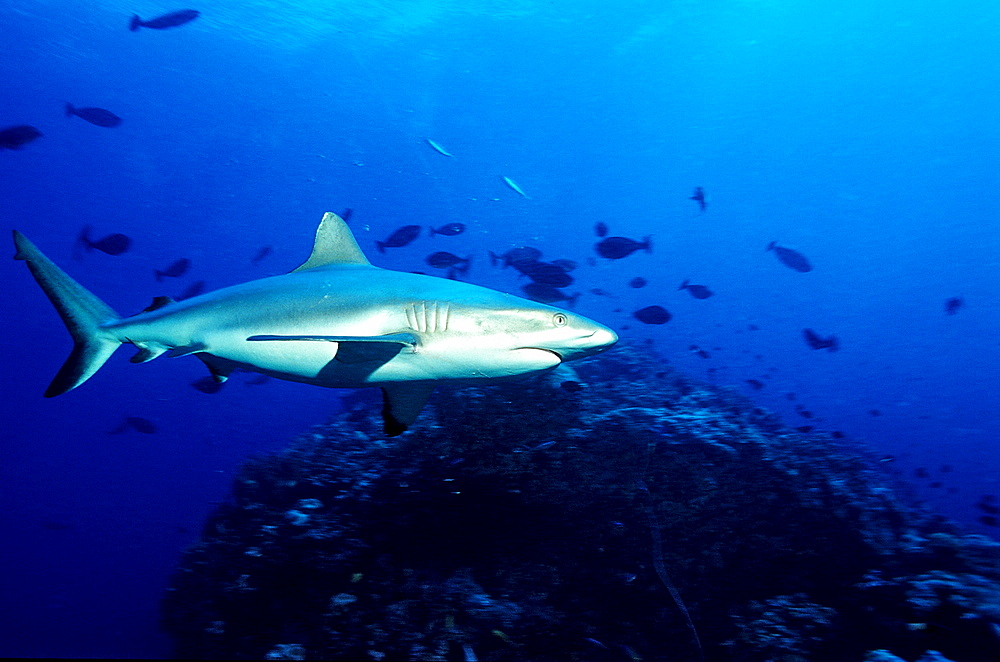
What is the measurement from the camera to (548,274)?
7434 mm

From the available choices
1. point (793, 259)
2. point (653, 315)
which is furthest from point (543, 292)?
point (793, 259)

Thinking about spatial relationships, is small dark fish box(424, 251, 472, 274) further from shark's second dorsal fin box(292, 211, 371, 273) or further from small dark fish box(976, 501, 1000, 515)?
small dark fish box(976, 501, 1000, 515)

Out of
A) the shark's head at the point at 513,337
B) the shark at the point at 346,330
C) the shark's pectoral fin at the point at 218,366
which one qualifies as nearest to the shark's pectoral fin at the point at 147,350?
the shark at the point at 346,330

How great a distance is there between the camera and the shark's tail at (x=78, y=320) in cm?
347

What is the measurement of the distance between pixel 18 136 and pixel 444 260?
21.6ft

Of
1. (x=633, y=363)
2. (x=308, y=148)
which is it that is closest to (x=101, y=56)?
(x=308, y=148)

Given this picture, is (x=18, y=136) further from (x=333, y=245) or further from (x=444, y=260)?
(x=333, y=245)

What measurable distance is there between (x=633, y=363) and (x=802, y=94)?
74.9 meters

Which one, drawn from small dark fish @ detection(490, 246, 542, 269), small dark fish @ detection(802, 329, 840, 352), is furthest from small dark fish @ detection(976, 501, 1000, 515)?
small dark fish @ detection(490, 246, 542, 269)

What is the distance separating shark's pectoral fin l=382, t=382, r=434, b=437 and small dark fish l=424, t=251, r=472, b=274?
5.49 m

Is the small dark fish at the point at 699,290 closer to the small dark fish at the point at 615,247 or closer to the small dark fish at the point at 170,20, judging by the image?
the small dark fish at the point at 615,247

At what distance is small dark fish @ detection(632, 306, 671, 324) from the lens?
299 inches

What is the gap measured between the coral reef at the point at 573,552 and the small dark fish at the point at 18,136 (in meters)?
6.15

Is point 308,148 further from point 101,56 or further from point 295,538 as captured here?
point 295,538
